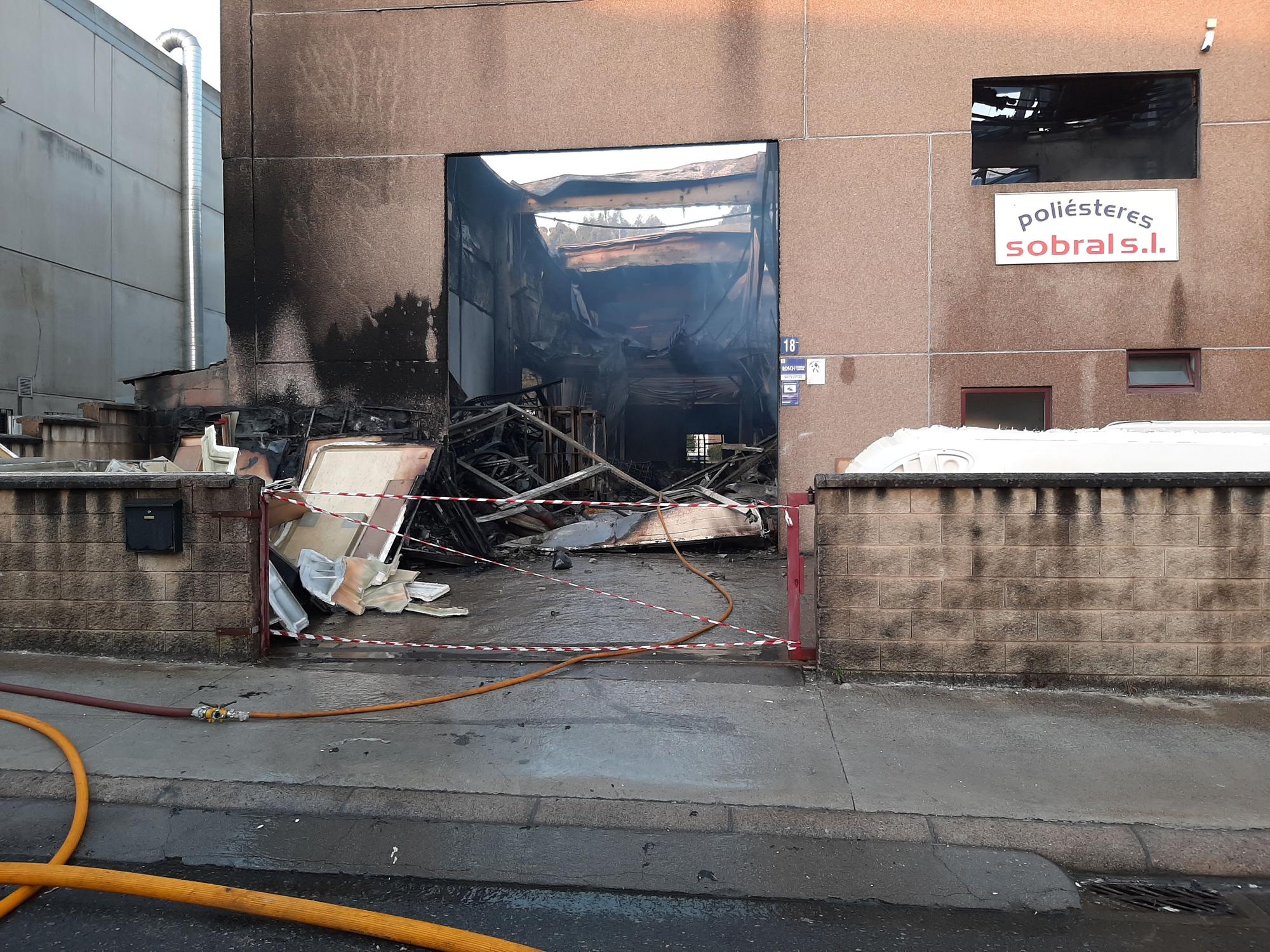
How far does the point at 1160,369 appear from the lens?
10.2 meters

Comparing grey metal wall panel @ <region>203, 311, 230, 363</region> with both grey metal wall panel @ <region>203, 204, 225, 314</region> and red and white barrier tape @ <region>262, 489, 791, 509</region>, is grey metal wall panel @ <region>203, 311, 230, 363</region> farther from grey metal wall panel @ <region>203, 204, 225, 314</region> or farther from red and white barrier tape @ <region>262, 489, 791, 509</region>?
red and white barrier tape @ <region>262, 489, 791, 509</region>

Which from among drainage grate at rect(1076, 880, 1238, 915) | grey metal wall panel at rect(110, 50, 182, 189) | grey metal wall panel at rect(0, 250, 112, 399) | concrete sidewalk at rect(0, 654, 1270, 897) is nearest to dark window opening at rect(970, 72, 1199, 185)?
concrete sidewalk at rect(0, 654, 1270, 897)

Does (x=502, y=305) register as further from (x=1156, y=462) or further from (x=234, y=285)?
(x=1156, y=462)

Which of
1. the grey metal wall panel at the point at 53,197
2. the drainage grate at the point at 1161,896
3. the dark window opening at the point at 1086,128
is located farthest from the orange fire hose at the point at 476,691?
the grey metal wall panel at the point at 53,197

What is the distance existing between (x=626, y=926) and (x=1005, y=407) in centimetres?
912

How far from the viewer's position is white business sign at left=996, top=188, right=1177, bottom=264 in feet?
32.6

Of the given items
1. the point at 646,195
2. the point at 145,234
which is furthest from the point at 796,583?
the point at 145,234

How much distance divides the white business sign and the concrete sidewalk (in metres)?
6.62

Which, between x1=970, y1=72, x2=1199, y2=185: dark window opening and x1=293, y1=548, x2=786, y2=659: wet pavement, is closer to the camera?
x1=293, y1=548, x2=786, y2=659: wet pavement

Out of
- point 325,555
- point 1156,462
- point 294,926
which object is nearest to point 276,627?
point 325,555

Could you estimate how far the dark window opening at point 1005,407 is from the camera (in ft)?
33.9

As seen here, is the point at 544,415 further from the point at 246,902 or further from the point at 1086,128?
the point at 246,902

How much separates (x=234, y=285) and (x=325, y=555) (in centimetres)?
537

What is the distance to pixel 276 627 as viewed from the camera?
21.1 ft
